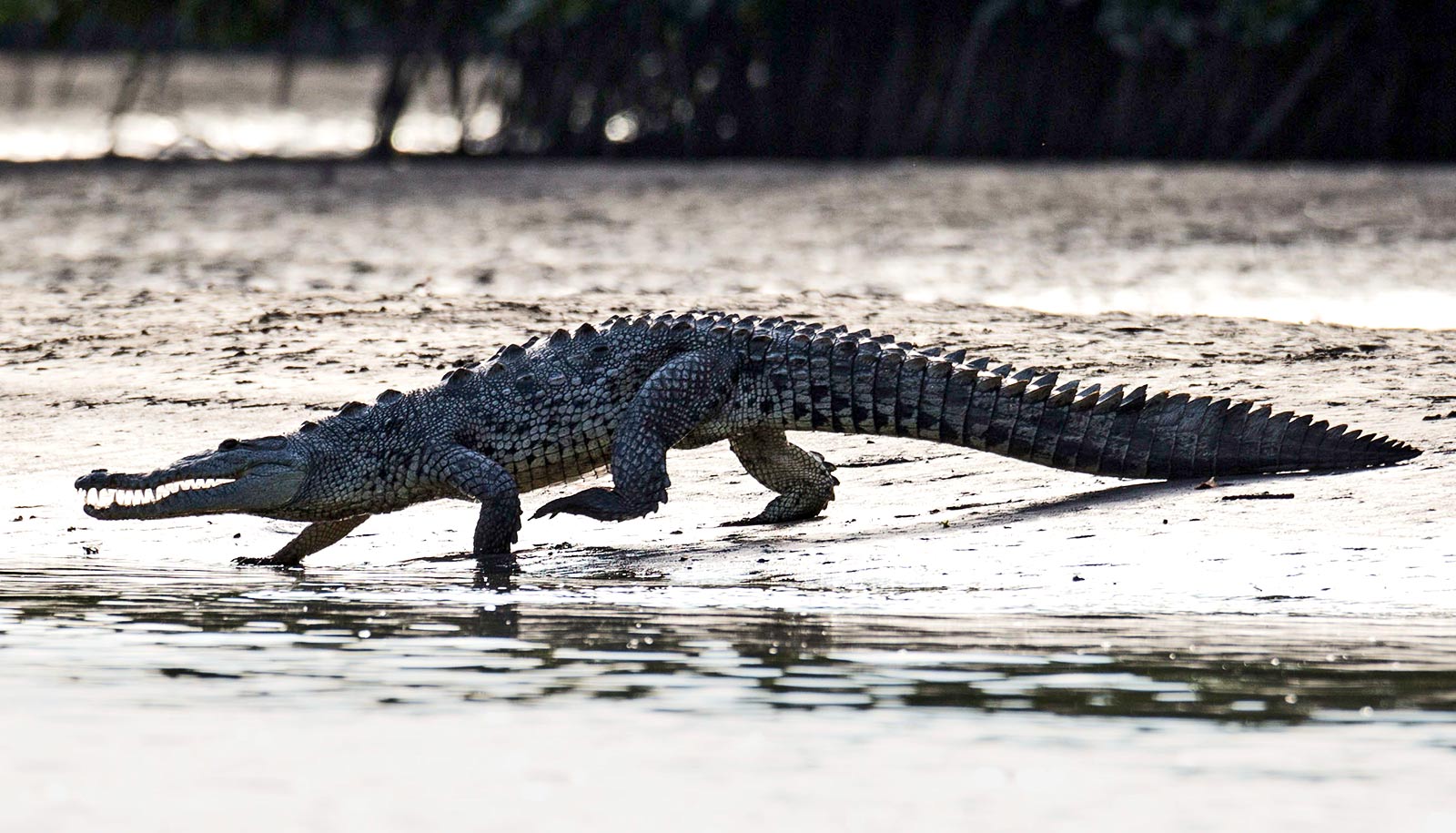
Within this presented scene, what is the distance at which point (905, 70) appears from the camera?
24188mm

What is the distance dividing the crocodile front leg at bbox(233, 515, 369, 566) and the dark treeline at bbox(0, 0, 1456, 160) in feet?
49.9

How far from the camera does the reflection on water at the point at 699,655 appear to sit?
16.8 feet

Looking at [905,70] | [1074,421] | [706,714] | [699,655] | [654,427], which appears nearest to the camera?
[706,714]

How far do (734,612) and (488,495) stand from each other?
1341mm

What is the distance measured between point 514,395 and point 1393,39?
52.6 feet

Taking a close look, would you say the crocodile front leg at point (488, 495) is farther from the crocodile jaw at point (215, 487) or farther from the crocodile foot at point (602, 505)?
the crocodile jaw at point (215, 487)

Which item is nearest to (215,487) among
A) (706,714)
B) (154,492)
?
(154,492)

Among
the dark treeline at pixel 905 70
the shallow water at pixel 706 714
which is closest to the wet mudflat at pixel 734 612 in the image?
the shallow water at pixel 706 714

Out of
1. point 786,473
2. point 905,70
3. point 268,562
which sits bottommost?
point 268,562

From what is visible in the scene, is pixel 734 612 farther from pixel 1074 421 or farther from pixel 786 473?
pixel 1074 421

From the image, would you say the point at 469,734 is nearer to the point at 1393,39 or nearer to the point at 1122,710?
the point at 1122,710

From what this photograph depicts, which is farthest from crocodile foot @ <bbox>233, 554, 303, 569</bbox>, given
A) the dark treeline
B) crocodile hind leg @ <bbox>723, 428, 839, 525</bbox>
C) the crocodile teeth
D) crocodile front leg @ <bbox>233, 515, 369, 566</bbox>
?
the dark treeline

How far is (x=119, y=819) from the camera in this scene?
4.26m

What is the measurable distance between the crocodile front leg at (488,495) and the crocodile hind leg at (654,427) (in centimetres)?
15
